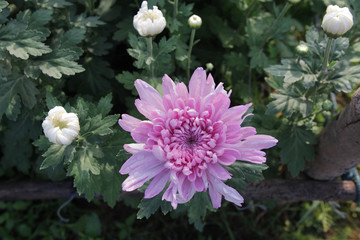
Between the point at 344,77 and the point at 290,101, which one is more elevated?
the point at 344,77

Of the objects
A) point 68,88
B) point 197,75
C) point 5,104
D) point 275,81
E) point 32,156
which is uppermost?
point 197,75

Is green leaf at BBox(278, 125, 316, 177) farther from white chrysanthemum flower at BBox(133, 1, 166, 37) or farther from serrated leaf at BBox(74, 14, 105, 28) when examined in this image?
serrated leaf at BBox(74, 14, 105, 28)

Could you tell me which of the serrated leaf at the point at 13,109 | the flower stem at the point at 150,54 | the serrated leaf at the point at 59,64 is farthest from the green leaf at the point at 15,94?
the flower stem at the point at 150,54

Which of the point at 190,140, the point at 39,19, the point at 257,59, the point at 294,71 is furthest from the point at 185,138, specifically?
the point at 257,59

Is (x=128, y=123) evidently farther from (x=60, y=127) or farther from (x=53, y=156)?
(x=53, y=156)

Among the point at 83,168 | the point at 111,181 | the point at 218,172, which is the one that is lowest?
the point at 111,181

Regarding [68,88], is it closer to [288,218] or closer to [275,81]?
[275,81]

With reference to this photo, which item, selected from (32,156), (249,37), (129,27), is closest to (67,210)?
(32,156)

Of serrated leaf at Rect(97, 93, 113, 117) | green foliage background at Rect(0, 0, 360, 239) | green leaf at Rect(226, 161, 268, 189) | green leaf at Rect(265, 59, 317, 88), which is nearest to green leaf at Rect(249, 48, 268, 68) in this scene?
green foliage background at Rect(0, 0, 360, 239)
